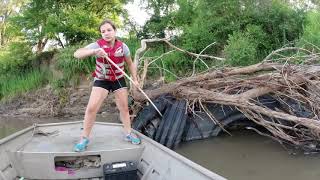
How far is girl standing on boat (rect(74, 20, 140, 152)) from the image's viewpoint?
4.81 m

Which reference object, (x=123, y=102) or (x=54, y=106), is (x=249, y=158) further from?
(x=54, y=106)

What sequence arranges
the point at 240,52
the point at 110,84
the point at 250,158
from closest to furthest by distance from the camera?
the point at 110,84 < the point at 250,158 < the point at 240,52

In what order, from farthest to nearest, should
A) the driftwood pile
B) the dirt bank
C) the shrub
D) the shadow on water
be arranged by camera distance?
the dirt bank < the shrub < the driftwood pile < the shadow on water

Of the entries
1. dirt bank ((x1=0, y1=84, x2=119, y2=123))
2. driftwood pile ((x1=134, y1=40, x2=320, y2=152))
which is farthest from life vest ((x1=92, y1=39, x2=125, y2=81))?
dirt bank ((x1=0, y1=84, x2=119, y2=123))

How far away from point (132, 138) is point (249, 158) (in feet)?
8.16

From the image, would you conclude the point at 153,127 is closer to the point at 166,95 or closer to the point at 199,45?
the point at 166,95

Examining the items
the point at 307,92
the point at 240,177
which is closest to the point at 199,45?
the point at 307,92

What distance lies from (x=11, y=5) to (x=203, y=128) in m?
13.6

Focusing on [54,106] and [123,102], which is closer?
[123,102]

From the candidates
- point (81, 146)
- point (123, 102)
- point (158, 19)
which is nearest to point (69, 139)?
point (81, 146)

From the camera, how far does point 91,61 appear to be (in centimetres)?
1316

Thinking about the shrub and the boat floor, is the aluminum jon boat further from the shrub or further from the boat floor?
the shrub

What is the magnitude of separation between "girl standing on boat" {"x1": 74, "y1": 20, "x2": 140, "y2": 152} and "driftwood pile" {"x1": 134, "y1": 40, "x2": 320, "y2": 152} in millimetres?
2852

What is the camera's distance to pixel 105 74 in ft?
16.5
